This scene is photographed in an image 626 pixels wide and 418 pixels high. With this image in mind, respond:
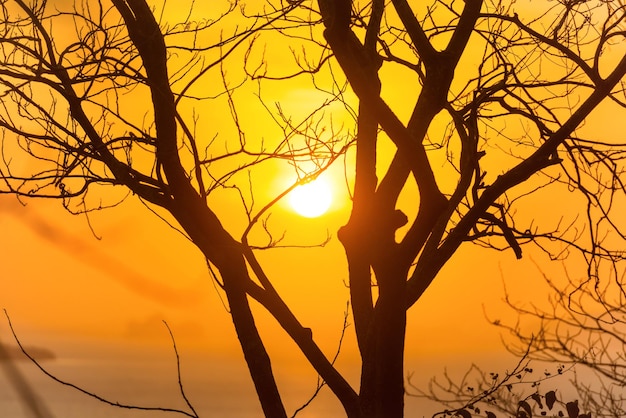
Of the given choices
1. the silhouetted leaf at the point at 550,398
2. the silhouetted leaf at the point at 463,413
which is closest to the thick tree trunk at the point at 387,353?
the silhouetted leaf at the point at 463,413

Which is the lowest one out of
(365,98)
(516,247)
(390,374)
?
(390,374)

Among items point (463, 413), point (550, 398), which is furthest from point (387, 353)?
point (550, 398)

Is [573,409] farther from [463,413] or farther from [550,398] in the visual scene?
[463,413]

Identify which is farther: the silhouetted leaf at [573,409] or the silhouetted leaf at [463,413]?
the silhouetted leaf at [463,413]

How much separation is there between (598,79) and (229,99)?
2.81 m

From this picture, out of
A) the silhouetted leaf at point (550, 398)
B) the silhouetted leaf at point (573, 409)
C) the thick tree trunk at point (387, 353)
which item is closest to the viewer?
the thick tree trunk at point (387, 353)

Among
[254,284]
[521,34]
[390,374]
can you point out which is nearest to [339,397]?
[390,374]

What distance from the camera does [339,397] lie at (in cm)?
577

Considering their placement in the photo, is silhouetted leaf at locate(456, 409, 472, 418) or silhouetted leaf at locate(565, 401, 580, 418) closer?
silhouetted leaf at locate(565, 401, 580, 418)

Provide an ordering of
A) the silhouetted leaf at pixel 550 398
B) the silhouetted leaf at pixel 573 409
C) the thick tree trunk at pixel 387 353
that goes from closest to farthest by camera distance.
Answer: the thick tree trunk at pixel 387 353 → the silhouetted leaf at pixel 573 409 → the silhouetted leaf at pixel 550 398

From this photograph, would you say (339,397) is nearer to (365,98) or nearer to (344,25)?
(365,98)

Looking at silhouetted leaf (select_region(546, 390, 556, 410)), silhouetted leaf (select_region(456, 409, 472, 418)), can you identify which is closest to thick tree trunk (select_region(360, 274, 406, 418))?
silhouetted leaf (select_region(456, 409, 472, 418))

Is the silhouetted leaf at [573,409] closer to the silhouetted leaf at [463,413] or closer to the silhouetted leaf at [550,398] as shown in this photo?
the silhouetted leaf at [550,398]

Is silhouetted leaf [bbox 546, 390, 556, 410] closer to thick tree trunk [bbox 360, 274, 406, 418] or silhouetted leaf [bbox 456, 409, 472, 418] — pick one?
silhouetted leaf [bbox 456, 409, 472, 418]
